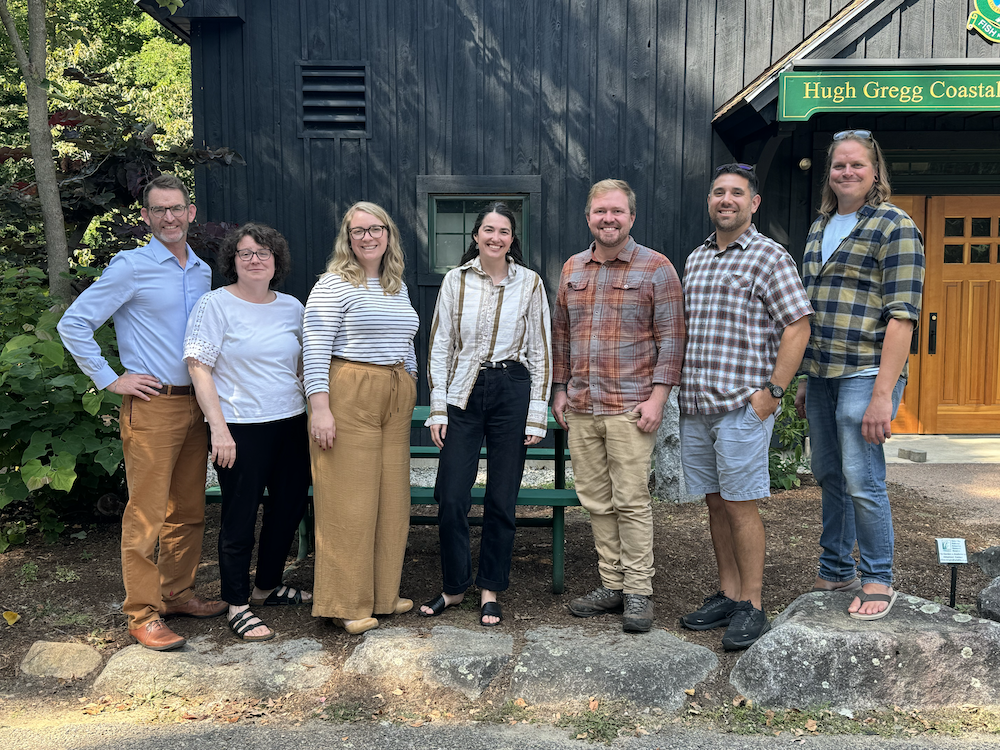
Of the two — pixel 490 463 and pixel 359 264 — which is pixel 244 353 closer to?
pixel 359 264

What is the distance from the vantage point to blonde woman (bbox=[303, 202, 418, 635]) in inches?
143

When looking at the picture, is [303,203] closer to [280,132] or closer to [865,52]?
[280,132]

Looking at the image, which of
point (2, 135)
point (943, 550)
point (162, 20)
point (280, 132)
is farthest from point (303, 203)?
point (2, 135)

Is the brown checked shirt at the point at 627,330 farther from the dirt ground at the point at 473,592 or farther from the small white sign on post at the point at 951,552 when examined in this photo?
the small white sign on post at the point at 951,552

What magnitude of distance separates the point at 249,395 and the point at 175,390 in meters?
0.33

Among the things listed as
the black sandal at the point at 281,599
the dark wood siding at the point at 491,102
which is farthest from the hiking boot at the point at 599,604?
the dark wood siding at the point at 491,102

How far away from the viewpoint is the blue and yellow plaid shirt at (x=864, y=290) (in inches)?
131

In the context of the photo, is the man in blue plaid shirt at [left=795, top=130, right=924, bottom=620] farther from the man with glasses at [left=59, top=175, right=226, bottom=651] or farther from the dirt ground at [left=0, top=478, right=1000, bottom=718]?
the man with glasses at [left=59, top=175, right=226, bottom=651]

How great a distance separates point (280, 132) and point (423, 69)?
1382 mm

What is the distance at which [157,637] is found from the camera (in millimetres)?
3611

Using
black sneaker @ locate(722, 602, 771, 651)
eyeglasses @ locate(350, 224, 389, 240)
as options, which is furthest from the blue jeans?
eyeglasses @ locate(350, 224, 389, 240)

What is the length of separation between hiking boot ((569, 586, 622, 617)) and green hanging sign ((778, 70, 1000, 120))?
4.22 m

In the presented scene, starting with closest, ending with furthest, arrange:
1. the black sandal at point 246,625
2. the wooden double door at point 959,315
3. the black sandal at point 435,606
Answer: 1. the black sandal at point 246,625
2. the black sandal at point 435,606
3. the wooden double door at point 959,315

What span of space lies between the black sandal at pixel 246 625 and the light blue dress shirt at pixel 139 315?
108 cm
